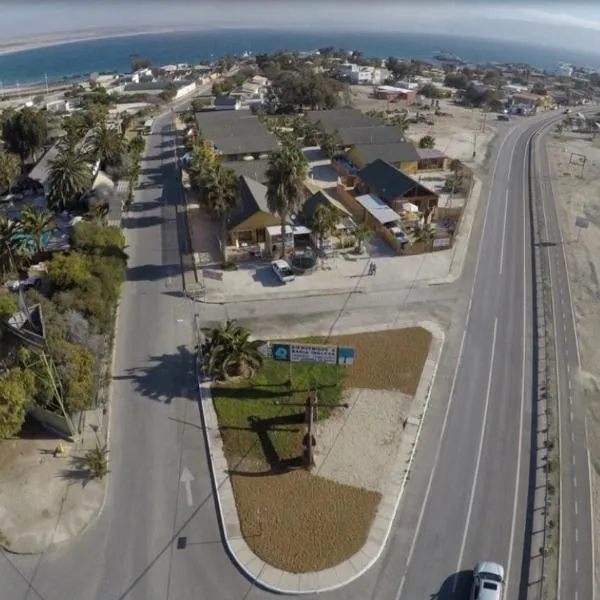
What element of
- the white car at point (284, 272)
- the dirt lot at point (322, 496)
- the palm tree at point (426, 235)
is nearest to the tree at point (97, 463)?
the dirt lot at point (322, 496)

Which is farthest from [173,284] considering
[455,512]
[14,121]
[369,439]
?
[14,121]

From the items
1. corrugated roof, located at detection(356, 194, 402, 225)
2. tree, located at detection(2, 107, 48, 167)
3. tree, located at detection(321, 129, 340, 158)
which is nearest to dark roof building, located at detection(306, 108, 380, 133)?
tree, located at detection(321, 129, 340, 158)

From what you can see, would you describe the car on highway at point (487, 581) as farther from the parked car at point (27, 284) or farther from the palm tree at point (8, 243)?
the palm tree at point (8, 243)

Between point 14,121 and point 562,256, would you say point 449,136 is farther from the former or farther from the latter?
point 14,121

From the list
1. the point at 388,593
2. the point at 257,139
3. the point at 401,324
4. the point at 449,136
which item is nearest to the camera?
the point at 388,593

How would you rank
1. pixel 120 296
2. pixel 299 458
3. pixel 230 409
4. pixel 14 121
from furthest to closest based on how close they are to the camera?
pixel 14 121 < pixel 120 296 < pixel 230 409 < pixel 299 458
